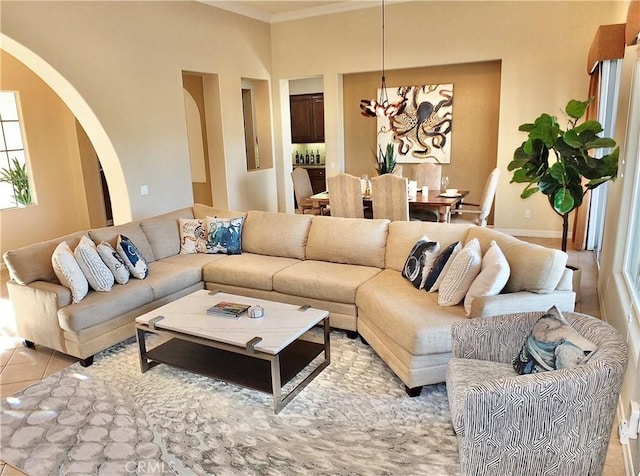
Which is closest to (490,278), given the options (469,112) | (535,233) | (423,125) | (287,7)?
(535,233)

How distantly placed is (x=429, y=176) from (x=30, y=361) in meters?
5.08

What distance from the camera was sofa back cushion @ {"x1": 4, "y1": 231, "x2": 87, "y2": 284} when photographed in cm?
350

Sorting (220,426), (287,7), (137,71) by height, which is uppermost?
(287,7)

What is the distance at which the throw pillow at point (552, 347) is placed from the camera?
1906 mm

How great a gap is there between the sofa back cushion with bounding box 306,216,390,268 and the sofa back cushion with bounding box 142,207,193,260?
56.0 inches

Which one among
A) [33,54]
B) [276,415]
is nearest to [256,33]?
[33,54]

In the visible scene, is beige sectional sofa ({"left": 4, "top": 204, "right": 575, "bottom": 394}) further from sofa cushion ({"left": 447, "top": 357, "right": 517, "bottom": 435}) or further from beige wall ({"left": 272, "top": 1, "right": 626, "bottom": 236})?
beige wall ({"left": 272, "top": 1, "right": 626, "bottom": 236})

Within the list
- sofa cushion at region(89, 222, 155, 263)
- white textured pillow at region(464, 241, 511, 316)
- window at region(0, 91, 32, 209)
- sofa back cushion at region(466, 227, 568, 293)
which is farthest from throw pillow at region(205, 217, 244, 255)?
window at region(0, 91, 32, 209)

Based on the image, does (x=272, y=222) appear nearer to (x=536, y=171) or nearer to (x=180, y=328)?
(x=180, y=328)

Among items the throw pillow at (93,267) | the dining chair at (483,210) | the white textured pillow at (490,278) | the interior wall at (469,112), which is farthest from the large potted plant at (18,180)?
the white textured pillow at (490,278)

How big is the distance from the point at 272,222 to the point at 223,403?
6.99 ft

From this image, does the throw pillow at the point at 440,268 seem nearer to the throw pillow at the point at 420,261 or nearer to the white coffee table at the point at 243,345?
the throw pillow at the point at 420,261

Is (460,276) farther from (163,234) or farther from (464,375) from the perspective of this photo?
(163,234)

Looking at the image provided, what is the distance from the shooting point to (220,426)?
2645 mm
